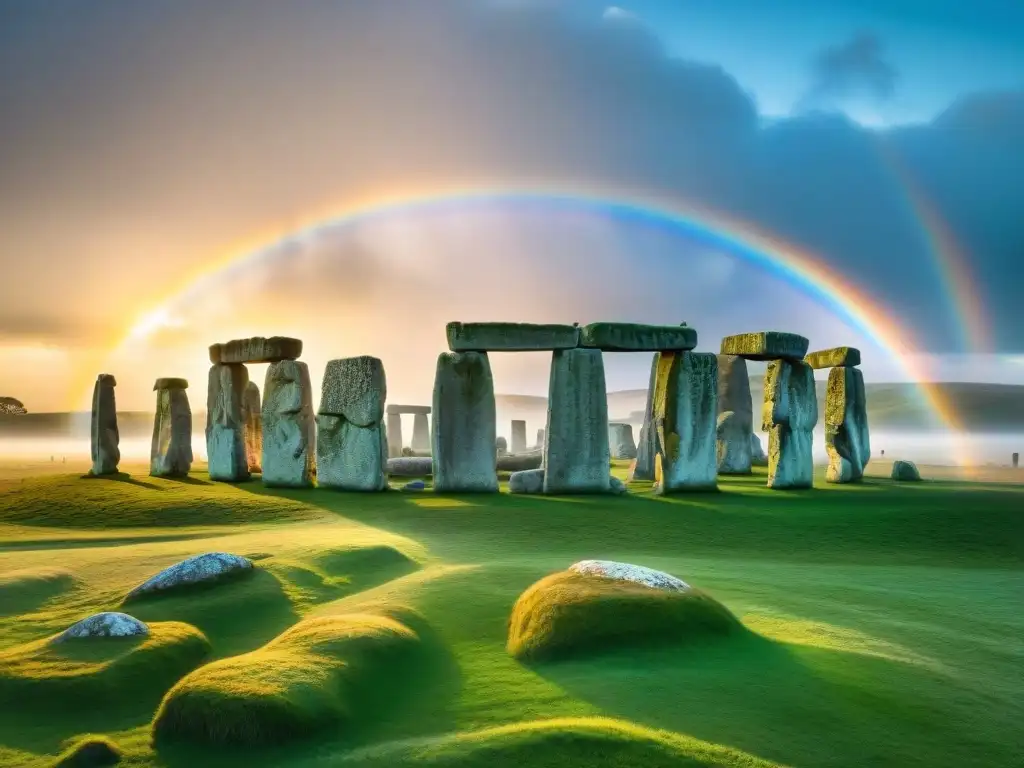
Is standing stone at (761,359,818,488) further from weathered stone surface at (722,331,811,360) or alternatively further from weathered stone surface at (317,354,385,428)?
weathered stone surface at (317,354,385,428)

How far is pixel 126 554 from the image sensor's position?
39.5 ft

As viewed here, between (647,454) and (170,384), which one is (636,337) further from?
(170,384)

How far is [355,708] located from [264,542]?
7419mm

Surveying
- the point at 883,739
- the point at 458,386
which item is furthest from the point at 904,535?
the point at 883,739

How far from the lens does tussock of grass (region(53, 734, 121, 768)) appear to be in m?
5.36

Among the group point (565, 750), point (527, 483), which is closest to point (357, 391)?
point (527, 483)

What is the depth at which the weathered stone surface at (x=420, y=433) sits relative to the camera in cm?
4272

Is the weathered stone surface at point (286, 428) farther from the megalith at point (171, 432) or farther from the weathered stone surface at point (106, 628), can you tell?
the weathered stone surface at point (106, 628)

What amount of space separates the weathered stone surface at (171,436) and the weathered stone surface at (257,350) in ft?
6.14

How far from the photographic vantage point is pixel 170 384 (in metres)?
24.5

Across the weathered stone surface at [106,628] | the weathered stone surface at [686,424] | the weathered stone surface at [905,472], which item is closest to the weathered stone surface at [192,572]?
the weathered stone surface at [106,628]

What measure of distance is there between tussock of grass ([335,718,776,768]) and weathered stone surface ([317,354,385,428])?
14.9 metres

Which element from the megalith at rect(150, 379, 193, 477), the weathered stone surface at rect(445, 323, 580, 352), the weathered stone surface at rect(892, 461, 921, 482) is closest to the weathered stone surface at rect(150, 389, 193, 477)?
the megalith at rect(150, 379, 193, 477)

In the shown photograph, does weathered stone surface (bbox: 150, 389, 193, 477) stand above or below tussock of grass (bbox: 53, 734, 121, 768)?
above
